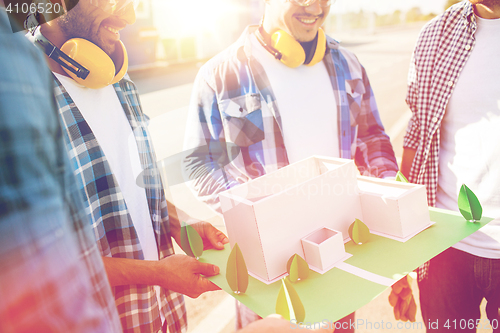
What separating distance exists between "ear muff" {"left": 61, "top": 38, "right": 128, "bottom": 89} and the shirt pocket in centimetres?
65

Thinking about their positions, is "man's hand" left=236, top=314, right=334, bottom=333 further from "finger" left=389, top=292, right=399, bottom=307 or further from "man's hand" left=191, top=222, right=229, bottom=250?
"finger" left=389, top=292, right=399, bottom=307

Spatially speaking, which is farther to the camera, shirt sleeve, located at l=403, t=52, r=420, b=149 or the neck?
shirt sleeve, located at l=403, t=52, r=420, b=149

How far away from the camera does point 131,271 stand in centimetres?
127

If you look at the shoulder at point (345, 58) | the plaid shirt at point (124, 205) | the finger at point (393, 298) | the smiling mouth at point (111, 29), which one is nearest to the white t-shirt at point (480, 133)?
the finger at point (393, 298)

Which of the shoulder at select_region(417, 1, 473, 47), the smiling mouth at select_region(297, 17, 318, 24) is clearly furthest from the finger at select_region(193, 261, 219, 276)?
the shoulder at select_region(417, 1, 473, 47)

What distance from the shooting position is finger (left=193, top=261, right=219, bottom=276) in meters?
1.16

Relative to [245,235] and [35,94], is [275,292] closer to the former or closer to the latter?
[245,235]

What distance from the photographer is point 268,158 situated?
6.10 feet

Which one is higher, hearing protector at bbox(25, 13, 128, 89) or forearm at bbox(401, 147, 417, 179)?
hearing protector at bbox(25, 13, 128, 89)

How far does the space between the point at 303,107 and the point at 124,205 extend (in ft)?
3.63

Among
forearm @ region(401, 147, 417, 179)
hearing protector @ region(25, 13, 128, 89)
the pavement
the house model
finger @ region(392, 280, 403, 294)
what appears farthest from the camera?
the pavement

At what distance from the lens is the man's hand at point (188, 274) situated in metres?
1.17

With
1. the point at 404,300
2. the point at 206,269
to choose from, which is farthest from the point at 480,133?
the point at 206,269

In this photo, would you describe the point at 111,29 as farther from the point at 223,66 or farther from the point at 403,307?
the point at 403,307
